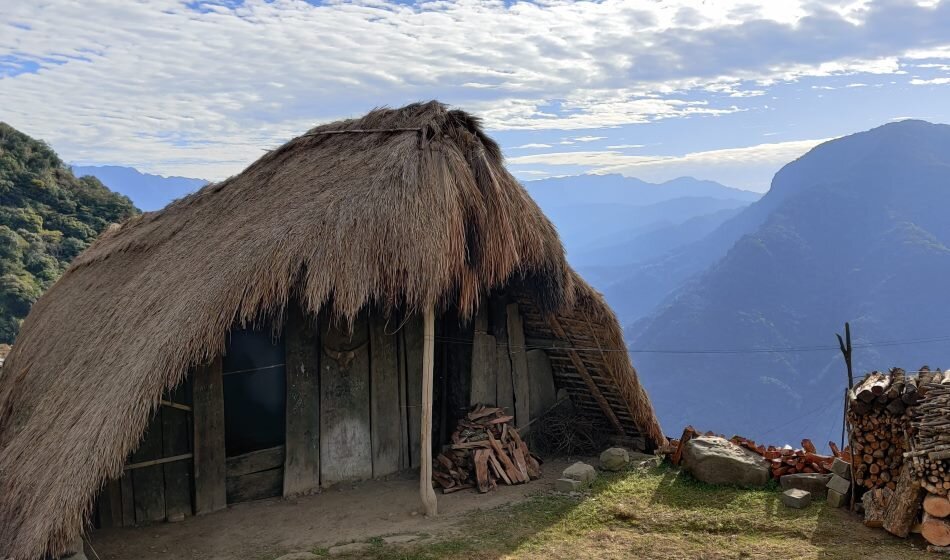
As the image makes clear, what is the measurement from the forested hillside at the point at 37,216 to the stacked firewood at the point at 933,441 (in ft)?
75.4

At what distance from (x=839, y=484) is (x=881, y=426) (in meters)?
0.87

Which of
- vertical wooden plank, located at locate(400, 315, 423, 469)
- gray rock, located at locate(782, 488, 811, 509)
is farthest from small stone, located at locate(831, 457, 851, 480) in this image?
vertical wooden plank, located at locate(400, 315, 423, 469)

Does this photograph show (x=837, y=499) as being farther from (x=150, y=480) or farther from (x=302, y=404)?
(x=150, y=480)

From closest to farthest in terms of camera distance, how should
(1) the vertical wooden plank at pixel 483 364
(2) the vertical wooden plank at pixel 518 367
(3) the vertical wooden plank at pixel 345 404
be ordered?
1. (3) the vertical wooden plank at pixel 345 404
2. (1) the vertical wooden plank at pixel 483 364
3. (2) the vertical wooden plank at pixel 518 367

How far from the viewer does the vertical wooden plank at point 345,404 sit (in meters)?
8.78

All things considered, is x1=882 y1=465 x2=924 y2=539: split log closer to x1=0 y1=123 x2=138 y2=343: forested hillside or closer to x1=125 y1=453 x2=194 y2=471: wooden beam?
x1=125 y1=453 x2=194 y2=471: wooden beam

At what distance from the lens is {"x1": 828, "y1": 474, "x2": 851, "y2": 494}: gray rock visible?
7422 mm

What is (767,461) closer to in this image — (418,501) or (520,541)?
(520,541)

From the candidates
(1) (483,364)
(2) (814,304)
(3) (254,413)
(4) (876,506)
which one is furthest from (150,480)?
(2) (814,304)

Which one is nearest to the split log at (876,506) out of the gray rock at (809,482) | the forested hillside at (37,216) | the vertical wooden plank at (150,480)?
the gray rock at (809,482)

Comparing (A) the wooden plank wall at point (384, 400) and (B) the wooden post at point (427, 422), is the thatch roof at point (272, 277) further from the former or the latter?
(A) the wooden plank wall at point (384, 400)

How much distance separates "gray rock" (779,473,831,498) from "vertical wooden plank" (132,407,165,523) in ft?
22.5

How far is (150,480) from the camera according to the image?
784 centimetres

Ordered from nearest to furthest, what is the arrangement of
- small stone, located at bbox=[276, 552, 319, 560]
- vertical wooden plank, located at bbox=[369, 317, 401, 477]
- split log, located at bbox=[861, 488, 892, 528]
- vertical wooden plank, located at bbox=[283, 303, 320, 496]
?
1. small stone, located at bbox=[276, 552, 319, 560]
2. split log, located at bbox=[861, 488, 892, 528]
3. vertical wooden plank, located at bbox=[283, 303, 320, 496]
4. vertical wooden plank, located at bbox=[369, 317, 401, 477]
